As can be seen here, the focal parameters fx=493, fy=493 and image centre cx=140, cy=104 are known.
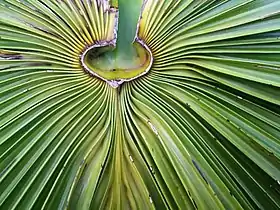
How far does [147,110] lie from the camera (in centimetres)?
95

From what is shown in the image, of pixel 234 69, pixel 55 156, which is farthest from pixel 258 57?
pixel 55 156

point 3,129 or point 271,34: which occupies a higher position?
point 271,34

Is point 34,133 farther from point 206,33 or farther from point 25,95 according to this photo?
point 206,33

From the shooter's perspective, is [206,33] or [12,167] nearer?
[12,167]

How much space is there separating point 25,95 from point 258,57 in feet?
1.48

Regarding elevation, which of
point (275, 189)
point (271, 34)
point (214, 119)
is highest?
point (271, 34)

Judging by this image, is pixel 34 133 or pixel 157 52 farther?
pixel 157 52

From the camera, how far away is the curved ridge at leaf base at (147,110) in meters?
0.89

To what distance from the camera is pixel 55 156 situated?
90 centimetres

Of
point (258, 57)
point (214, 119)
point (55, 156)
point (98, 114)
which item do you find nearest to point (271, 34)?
point (258, 57)

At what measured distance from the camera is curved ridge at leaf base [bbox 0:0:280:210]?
2.92 ft

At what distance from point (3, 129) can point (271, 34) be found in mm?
535

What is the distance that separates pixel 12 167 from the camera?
0.88 meters

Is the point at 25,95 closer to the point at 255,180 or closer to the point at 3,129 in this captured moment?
the point at 3,129
